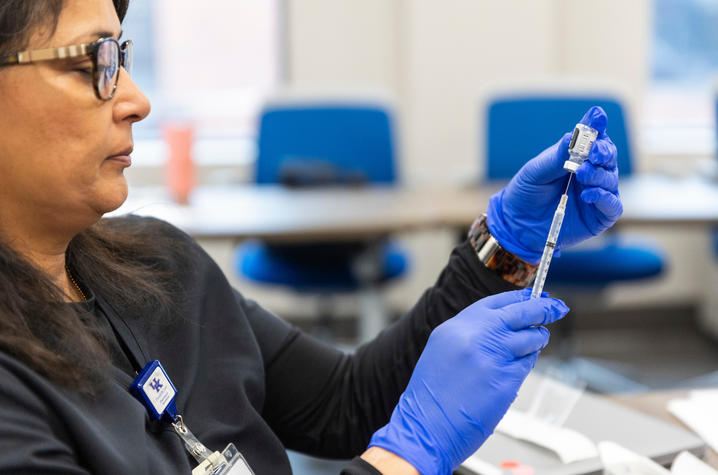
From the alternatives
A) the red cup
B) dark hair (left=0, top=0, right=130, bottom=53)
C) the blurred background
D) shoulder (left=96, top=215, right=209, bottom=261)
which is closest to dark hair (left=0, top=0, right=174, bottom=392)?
dark hair (left=0, top=0, right=130, bottom=53)

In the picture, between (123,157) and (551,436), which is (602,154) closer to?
(551,436)

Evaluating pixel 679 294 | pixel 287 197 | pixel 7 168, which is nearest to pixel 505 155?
pixel 287 197

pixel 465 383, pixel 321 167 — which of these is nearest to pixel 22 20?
pixel 465 383

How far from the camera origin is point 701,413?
3.66 ft

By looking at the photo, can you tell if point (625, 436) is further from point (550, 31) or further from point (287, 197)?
point (550, 31)

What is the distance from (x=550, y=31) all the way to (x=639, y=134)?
66 cm

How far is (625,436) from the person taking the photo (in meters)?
1.03

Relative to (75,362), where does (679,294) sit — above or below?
below

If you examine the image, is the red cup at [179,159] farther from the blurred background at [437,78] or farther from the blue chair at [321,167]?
the blurred background at [437,78]

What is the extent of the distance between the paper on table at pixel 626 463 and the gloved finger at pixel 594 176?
32cm

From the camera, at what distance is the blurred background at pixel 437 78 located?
146 inches

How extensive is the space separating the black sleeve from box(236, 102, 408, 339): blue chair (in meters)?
1.58

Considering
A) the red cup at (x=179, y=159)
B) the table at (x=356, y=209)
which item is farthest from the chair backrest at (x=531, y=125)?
the red cup at (x=179, y=159)

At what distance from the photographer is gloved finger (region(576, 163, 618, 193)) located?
3.29ft
